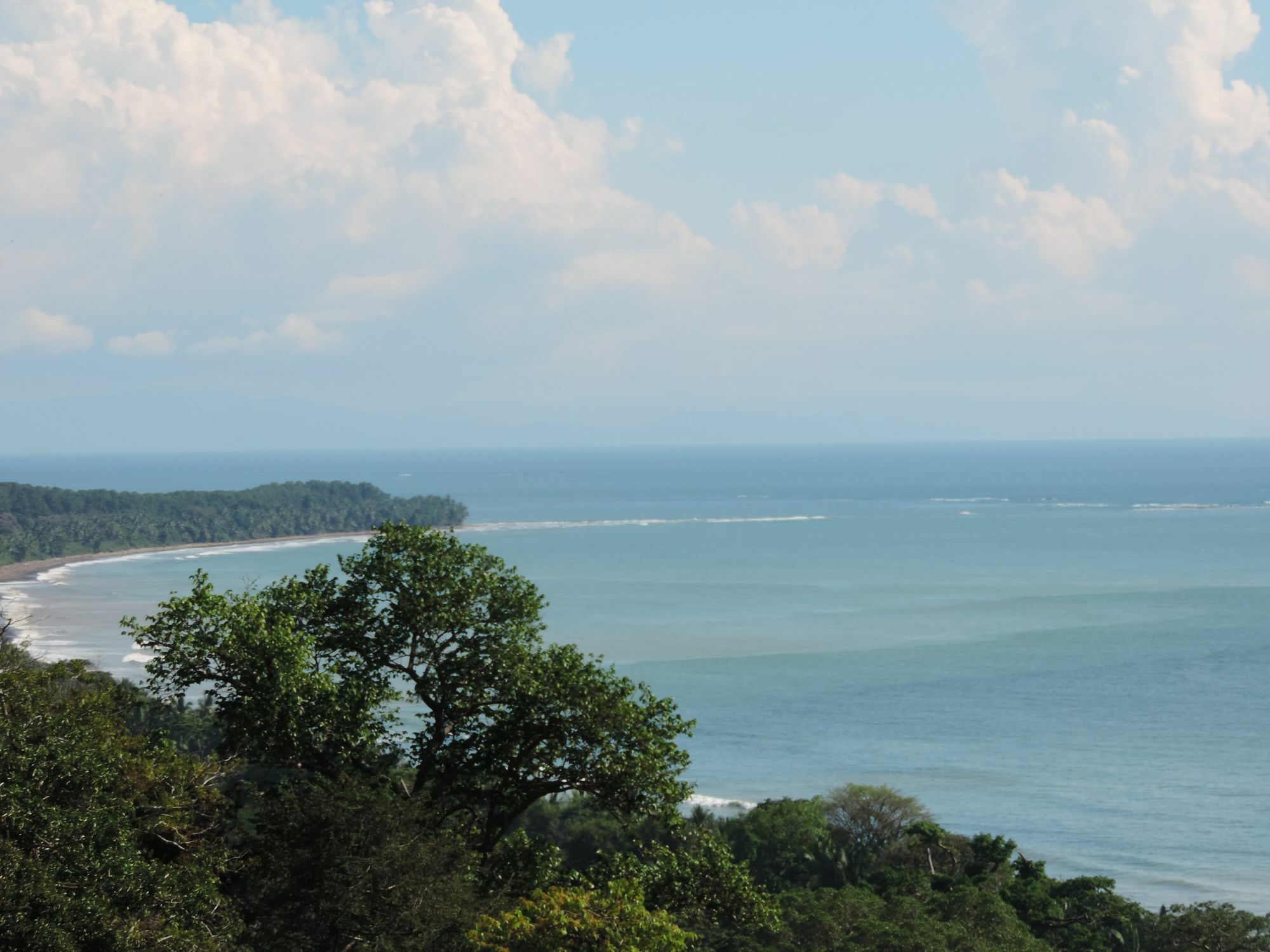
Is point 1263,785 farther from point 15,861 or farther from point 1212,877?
point 15,861

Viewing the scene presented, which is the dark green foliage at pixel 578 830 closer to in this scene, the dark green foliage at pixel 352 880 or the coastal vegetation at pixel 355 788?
the coastal vegetation at pixel 355 788

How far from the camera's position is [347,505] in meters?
178

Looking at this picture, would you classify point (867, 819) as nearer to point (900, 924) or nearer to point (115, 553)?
point (900, 924)

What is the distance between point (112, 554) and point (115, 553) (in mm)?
634

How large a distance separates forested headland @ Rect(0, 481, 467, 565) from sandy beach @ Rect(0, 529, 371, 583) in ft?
3.11

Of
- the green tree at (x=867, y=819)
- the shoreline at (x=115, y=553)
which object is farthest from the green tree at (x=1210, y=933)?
the shoreline at (x=115, y=553)

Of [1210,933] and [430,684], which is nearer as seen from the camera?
[430,684]

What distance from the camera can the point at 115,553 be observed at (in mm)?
146125

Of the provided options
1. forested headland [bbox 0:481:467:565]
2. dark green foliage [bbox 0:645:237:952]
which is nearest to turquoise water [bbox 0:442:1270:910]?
forested headland [bbox 0:481:467:565]

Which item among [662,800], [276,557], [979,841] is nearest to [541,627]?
[662,800]

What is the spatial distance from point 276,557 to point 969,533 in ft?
248

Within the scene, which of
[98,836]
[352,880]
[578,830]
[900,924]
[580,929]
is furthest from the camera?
[578,830]

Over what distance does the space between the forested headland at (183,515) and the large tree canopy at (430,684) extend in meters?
129

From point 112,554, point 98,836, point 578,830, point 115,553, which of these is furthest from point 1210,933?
point 115,553
